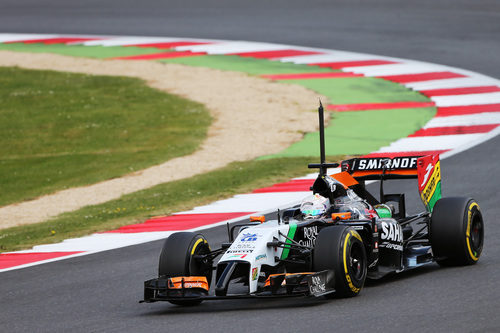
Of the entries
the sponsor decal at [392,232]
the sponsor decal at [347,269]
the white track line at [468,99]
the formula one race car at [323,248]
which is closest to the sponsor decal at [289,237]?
the formula one race car at [323,248]

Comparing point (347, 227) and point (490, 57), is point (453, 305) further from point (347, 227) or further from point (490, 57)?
point (490, 57)

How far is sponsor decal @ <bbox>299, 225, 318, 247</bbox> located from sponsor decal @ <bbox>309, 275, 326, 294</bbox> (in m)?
0.86

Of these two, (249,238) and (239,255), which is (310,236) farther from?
(239,255)

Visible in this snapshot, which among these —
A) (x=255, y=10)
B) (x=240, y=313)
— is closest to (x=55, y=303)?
(x=240, y=313)

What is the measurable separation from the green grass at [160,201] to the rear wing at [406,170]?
399 centimetres

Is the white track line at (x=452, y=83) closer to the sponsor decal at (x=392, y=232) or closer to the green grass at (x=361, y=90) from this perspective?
the green grass at (x=361, y=90)

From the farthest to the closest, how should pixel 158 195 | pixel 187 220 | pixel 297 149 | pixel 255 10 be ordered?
1. pixel 255 10
2. pixel 297 149
3. pixel 158 195
4. pixel 187 220

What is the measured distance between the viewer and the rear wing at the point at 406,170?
10969mm

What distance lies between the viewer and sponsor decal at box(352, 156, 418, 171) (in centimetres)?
1124

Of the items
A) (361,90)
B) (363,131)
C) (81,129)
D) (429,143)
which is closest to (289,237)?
(429,143)

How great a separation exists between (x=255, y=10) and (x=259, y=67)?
7784mm

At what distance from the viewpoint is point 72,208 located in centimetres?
1617

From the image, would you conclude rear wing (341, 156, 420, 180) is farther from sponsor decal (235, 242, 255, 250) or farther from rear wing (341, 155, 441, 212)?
sponsor decal (235, 242, 255, 250)

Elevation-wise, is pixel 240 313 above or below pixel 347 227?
below
